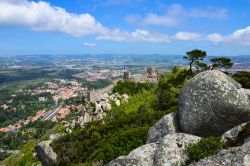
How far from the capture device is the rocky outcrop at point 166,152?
10.3 meters

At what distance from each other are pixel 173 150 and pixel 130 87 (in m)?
27.1

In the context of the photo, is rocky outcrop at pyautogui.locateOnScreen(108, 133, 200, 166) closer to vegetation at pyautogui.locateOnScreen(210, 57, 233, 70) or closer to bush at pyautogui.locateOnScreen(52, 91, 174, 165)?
bush at pyautogui.locateOnScreen(52, 91, 174, 165)

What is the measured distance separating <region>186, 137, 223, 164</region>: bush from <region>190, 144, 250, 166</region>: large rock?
1527mm

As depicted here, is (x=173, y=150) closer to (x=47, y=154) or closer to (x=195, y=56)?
(x=47, y=154)

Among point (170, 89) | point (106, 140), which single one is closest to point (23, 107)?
point (170, 89)

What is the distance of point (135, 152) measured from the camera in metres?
11.5

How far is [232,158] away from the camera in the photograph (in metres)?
8.16

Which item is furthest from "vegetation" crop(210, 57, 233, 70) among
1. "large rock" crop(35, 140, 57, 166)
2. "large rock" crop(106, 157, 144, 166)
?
"large rock" crop(106, 157, 144, 166)

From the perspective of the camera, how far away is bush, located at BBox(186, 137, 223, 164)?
10.1 metres

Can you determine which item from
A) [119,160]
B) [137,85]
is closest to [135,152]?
[119,160]

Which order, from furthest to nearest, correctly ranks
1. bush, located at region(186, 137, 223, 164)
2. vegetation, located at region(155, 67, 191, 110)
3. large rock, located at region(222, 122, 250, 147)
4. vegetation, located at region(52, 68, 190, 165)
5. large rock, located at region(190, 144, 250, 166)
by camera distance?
vegetation, located at region(155, 67, 191, 110) < vegetation, located at region(52, 68, 190, 165) < large rock, located at region(222, 122, 250, 147) < bush, located at region(186, 137, 223, 164) < large rock, located at region(190, 144, 250, 166)

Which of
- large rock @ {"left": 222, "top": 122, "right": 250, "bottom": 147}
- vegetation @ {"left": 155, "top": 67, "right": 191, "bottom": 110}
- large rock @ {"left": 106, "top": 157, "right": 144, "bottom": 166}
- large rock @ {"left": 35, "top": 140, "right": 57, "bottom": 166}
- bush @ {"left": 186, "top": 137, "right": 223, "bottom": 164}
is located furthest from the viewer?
vegetation @ {"left": 155, "top": 67, "right": 191, "bottom": 110}

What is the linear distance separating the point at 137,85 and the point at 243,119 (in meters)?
25.8

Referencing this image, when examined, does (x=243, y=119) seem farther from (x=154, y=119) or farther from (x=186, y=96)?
(x=154, y=119)
